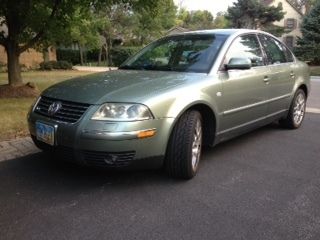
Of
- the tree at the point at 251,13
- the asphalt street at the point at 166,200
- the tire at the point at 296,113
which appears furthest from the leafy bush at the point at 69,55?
the asphalt street at the point at 166,200

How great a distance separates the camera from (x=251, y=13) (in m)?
37.5

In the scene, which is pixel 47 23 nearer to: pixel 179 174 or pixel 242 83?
pixel 242 83

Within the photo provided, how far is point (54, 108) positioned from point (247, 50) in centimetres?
258

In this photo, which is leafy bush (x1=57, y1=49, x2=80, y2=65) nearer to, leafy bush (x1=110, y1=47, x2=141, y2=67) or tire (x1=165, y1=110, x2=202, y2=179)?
leafy bush (x1=110, y1=47, x2=141, y2=67)

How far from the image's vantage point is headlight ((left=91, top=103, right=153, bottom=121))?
3744mm

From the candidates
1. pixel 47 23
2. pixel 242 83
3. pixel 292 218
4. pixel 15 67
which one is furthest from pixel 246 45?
pixel 15 67

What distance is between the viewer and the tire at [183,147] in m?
4.04

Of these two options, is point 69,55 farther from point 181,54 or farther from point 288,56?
point 181,54

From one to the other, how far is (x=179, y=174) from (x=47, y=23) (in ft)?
24.6

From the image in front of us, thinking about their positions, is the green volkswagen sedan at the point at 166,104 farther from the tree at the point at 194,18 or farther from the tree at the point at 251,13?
the tree at the point at 194,18

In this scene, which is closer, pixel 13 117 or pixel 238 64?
pixel 238 64

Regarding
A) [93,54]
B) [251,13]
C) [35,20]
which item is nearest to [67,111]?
[35,20]

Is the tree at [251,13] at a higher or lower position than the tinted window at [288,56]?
higher

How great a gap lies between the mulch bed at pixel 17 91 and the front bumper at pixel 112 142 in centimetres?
659
